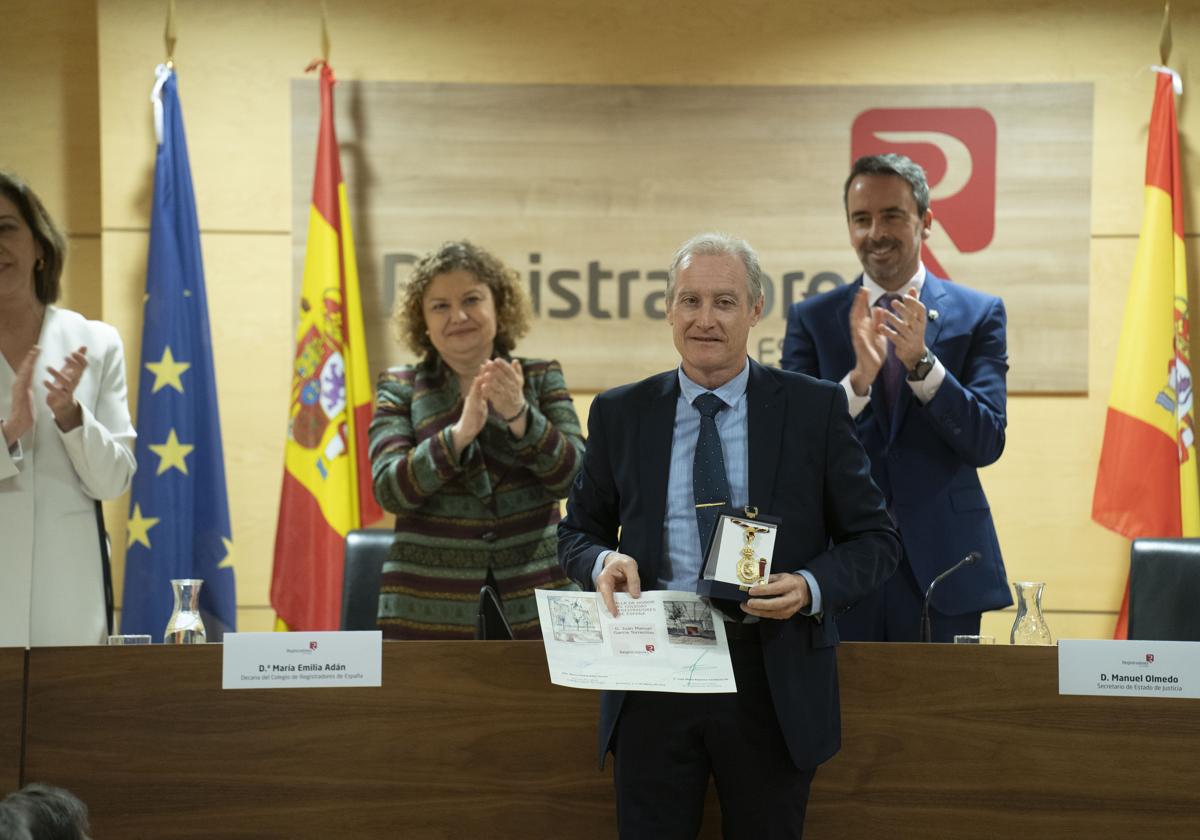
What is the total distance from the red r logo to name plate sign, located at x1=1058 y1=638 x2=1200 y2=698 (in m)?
2.15

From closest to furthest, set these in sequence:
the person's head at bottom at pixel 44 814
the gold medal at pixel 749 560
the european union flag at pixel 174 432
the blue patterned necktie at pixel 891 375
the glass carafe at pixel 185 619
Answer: the person's head at bottom at pixel 44 814
the gold medal at pixel 749 560
the glass carafe at pixel 185 619
the blue patterned necktie at pixel 891 375
the european union flag at pixel 174 432

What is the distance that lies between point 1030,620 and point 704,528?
0.76 meters

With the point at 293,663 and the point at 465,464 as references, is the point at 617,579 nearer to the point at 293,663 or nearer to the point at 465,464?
the point at 293,663

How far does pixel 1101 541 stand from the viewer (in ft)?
13.0

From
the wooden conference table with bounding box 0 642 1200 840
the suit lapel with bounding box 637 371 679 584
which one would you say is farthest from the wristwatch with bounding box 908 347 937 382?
the suit lapel with bounding box 637 371 679 584

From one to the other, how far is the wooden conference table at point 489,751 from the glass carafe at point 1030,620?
0.53 ft

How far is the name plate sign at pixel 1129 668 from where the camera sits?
198 cm

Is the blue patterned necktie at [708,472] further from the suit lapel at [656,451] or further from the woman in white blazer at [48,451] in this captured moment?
the woman in white blazer at [48,451]

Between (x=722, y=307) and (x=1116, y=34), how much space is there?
2.85 metres

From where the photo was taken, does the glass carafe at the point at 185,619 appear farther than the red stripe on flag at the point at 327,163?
No

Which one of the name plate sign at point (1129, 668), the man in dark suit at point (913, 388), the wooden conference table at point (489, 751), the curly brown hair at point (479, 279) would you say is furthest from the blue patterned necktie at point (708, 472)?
the curly brown hair at point (479, 279)

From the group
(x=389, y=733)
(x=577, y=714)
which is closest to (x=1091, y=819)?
(x=577, y=714)

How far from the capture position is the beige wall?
397 cm

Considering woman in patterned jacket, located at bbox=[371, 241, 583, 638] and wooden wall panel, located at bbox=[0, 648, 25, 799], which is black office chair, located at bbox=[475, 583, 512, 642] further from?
wooden wall panel, located at bbox=[0, 648, 25, 799]
